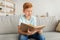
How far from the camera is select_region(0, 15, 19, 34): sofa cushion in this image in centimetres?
261

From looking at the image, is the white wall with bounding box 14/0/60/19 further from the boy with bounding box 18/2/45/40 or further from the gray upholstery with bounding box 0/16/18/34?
the boy with bounding box 18/2/45/40

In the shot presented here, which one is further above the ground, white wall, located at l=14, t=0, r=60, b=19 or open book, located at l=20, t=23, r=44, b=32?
white wall, located at l=14, t=0, r=60, b=19

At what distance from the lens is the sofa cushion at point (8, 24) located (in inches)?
103

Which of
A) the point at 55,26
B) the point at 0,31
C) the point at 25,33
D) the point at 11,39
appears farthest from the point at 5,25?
the point at 55,26

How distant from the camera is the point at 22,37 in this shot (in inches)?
74.3

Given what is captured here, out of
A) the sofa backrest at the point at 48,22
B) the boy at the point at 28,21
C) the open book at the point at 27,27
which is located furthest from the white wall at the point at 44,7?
the open book at the point at 27,27

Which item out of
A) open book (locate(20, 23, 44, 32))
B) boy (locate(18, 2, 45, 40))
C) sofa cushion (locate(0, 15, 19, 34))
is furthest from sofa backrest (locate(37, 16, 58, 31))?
open book (locate(20, 23, 44, 32))

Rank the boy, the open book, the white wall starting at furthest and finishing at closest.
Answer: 1. the white wall
2. the boy
3. the open book

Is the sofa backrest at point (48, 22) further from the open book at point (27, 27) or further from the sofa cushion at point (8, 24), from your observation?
the open book at point (27, 27)

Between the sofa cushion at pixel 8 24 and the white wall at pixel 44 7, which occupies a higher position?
the white wall at pixel 44 7

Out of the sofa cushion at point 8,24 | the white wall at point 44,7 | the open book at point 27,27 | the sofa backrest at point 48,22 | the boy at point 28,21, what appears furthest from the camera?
the white wall at point 44,7

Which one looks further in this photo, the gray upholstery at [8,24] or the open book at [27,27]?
the gray upholstery at [8,24]

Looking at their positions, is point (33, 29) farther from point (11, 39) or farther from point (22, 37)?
point (11, 39)

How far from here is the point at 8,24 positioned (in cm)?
264
